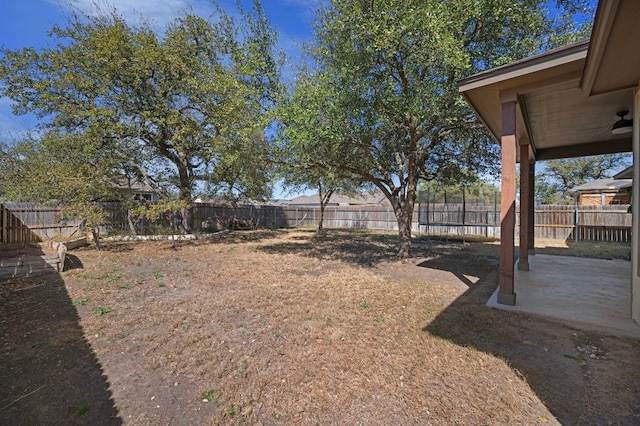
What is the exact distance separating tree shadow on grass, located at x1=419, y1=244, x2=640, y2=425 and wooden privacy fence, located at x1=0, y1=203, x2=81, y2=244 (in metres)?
11.7

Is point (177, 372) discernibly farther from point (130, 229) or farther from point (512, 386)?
point (130, 229)

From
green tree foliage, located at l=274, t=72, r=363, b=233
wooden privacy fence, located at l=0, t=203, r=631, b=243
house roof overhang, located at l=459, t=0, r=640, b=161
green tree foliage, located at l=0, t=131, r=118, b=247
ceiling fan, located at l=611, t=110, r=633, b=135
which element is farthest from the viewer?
wooden privacy fence, located at l=0, t=203, r=631, b=243

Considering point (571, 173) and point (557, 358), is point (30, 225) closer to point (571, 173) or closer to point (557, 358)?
point (557, 358)

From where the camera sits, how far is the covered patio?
243cm

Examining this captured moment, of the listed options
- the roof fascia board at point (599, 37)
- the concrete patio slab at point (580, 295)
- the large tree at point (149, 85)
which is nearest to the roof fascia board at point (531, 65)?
the roof fascia board at point (599, 37)

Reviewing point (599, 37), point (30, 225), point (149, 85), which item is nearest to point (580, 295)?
point (599, 37)

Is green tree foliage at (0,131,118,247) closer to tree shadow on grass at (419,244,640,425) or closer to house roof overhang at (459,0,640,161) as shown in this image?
tree shadow on grass at (419,244,640,425)

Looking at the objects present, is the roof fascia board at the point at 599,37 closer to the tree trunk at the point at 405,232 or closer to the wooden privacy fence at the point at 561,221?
the tree trunk at the point at 405,232

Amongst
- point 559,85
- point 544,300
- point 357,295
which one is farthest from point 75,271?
point 559,85

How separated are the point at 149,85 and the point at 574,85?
35.9 feet

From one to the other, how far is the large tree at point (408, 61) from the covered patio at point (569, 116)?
1.12m

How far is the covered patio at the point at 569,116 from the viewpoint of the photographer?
2.43 metres

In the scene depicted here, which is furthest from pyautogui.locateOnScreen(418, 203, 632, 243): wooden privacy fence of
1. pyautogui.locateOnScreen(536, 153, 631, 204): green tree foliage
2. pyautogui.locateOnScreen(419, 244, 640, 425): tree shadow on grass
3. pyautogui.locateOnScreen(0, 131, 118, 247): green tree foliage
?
pyautogui.locateOnScreen(0, 131, 118, 247): green tree foliage

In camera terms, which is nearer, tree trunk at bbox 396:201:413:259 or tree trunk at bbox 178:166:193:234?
tree trunk at bbox 396:201:413:259
